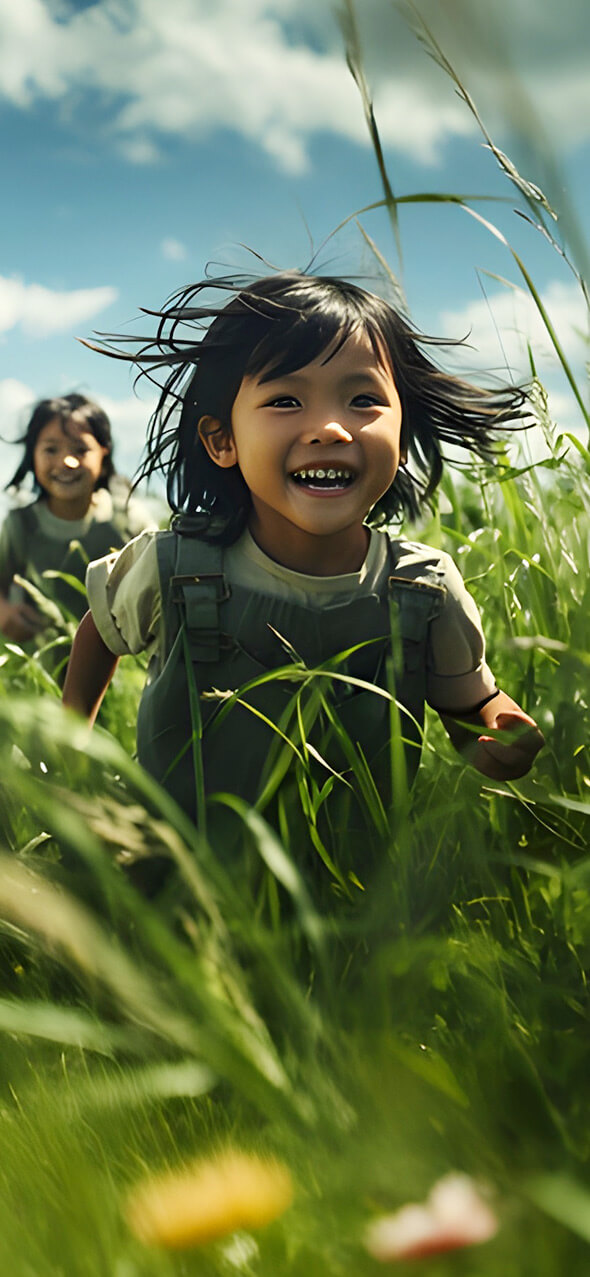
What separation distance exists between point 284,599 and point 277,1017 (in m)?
0.81

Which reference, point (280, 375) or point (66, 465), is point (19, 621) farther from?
point (280, 375)

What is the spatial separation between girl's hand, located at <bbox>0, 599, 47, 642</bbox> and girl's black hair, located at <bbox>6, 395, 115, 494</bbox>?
58cm

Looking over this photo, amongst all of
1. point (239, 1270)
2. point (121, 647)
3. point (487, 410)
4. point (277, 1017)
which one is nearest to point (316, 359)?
point (487, 410)

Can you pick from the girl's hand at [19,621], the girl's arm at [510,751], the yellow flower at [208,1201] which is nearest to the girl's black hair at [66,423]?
the girl's hand at [19,621]

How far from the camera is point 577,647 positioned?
38.6 inches

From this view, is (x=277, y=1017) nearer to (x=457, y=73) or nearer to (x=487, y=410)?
(x=457, y=73)

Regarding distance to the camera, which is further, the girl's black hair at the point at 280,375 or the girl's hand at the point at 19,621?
the girl's hand at the point at 19,621

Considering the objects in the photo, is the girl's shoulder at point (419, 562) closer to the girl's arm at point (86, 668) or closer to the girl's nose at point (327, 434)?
the girl's nose at point (327, 434)

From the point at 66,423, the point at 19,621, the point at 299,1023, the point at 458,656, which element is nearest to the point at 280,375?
the point at 458,656

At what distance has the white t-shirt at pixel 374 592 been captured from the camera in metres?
1.47

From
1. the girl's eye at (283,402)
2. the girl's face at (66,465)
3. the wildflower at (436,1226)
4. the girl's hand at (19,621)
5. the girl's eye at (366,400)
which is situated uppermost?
the girl's face at (66,465)

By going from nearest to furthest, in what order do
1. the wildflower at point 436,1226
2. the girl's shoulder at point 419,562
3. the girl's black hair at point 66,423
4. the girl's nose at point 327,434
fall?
the wildflower at point 436,1226 → the girl's nose at point 327,434 → the girl's shoulder at point 419,562 → the girl's black hair at point 66,423

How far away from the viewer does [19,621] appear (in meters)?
3.50

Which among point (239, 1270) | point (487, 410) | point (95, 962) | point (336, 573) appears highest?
point (487, 410)
